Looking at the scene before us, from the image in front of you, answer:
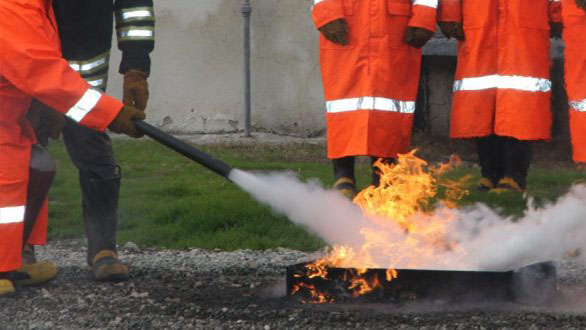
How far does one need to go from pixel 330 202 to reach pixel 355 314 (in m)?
0.89

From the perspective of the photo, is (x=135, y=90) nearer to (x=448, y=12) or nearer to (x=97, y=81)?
(x=97, y=81)

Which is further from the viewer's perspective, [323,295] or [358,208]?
[358,208]

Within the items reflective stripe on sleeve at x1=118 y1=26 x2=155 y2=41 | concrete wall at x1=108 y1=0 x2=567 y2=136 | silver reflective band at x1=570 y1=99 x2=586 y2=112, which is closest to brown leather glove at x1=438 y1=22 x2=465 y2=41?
silver reflective band at x1=570 y1=99 x2=586 y2=112

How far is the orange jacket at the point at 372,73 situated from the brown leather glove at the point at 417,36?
3 centimetres

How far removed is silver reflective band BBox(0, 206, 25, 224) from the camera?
5270mm

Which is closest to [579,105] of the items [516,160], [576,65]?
[576,65]

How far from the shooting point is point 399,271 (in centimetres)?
502

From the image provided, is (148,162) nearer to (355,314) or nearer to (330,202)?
(330,202)

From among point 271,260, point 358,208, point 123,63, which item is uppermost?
point 123,63

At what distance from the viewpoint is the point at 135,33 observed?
598cm

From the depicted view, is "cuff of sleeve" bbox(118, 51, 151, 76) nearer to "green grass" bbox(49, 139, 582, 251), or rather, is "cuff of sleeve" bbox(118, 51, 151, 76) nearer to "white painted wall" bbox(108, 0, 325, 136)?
"green grass" bbox(49, 139, 582, 251)

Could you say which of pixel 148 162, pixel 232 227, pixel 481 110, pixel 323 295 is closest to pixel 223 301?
pixel 323 295

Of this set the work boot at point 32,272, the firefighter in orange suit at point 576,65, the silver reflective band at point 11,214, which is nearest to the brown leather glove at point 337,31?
the firefighter in orange suit at point 576,65

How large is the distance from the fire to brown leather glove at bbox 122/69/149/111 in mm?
1235
